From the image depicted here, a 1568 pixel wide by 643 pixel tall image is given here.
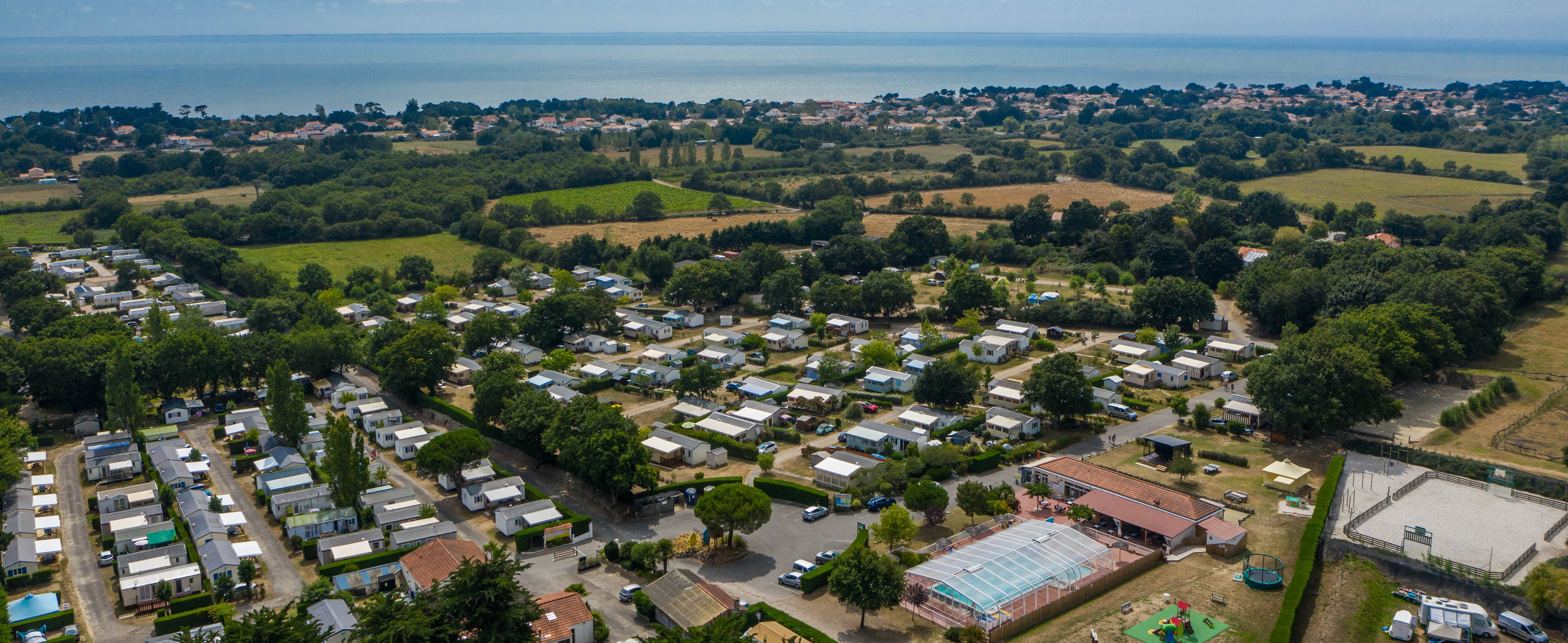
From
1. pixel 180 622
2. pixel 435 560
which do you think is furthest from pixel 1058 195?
pixel 180 622

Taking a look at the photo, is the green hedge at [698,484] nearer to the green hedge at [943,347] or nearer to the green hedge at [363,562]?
the green hedge at [363,562]

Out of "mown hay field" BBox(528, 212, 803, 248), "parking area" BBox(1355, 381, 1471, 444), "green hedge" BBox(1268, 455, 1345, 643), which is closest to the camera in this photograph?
"green hedge" BBox(1268, 455, 1345, 643)

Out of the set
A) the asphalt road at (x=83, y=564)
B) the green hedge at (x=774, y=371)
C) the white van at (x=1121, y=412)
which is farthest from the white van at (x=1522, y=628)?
the asphalt road at (x=83, y=564)

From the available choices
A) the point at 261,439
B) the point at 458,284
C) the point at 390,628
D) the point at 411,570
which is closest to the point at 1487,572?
the point at 390,628

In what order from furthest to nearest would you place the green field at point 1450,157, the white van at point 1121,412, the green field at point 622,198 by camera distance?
the green field at point 1450,157, the green field at point 622,198, the white van at point 1121,412

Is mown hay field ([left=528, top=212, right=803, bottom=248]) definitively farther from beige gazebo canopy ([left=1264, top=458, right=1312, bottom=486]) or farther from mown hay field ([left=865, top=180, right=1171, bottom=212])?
beige gazebo canopy ([left=1264, top=458, right=1312, bottom=486])

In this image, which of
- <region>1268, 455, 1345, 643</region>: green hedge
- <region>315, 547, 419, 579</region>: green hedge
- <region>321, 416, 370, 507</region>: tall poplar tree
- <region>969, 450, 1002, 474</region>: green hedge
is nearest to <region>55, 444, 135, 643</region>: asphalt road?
<region>315, 547, 419, 579</region>: green hedge

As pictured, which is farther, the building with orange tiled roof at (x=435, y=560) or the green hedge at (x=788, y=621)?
the building with orange tiled roof at (x=435, y=560)

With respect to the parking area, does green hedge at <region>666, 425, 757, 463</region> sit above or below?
below
